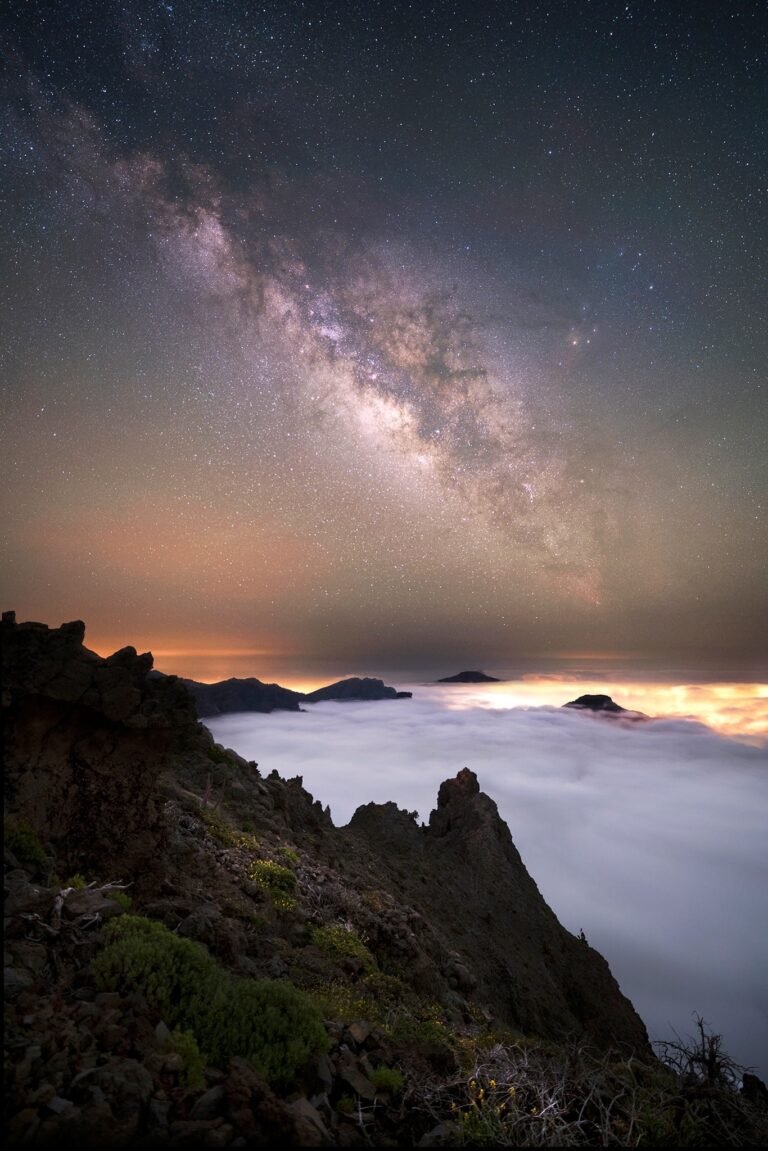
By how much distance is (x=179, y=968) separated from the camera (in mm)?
7141

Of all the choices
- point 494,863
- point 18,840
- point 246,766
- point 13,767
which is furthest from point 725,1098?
point 494,863

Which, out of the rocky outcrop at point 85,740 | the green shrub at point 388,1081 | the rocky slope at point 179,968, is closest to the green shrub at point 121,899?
the rocky slope at point 179,968

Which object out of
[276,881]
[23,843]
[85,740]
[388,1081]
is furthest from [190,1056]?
[276,881]

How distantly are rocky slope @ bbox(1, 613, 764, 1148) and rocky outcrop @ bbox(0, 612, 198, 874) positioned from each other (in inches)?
1.4

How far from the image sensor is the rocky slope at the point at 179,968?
518 centimetres

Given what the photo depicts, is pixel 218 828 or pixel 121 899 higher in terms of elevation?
pixel 121 899

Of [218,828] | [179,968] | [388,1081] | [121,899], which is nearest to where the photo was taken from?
[388,1081]

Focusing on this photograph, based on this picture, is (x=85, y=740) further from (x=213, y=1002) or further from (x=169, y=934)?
(x=213, y=1002)

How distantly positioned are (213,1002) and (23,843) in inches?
192

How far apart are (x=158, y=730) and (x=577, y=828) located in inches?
8358

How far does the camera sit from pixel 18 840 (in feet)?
29.3

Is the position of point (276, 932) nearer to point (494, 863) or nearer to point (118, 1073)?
point (118, 1073)

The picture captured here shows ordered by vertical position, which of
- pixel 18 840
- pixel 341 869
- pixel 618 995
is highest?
pixel 18 840

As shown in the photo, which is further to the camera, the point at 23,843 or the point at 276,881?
the point at 276,881
